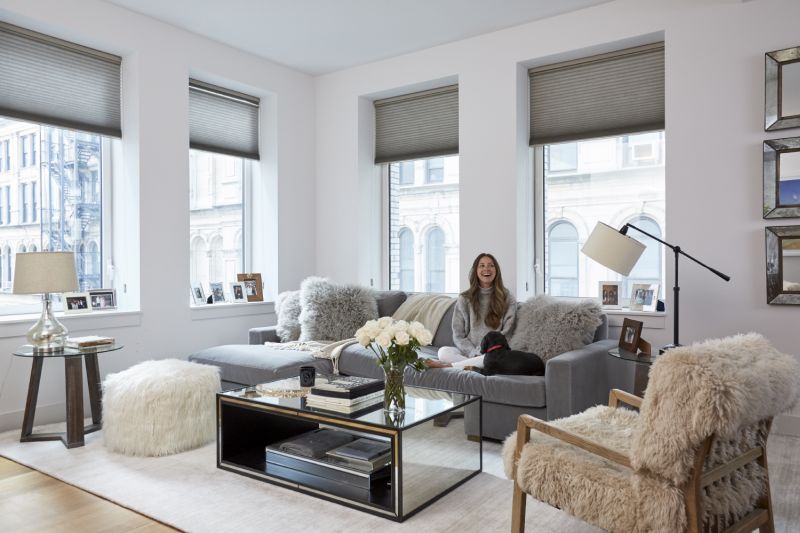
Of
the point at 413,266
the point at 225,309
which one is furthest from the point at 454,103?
the point at 225,309

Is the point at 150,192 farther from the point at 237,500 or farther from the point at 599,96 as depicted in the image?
the point at 599,96

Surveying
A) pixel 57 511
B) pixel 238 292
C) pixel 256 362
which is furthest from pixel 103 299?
pixel 57 511

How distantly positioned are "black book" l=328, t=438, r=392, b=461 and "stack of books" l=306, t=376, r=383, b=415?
7.6 inches

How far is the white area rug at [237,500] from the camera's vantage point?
7.86 ft

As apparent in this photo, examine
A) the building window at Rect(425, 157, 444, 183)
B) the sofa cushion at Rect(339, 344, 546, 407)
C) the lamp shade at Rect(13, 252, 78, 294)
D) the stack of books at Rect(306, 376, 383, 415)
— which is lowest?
the sofa cushion at Rect(339, 344, 546, 407)

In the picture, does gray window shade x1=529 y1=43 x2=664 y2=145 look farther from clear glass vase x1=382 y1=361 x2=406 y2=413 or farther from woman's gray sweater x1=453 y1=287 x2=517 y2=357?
clear glass vase x1=382 y1=361 x2=406 y2=413

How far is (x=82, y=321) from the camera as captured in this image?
4059 millimetres

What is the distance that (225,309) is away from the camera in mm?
5012

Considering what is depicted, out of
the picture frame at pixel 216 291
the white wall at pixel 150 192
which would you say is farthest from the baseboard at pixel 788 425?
the picture frame at pixel 216 291

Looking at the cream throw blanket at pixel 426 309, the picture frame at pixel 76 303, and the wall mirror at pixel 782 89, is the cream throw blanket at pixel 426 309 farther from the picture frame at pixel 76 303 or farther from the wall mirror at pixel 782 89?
the wall mirror at pixel 782 89

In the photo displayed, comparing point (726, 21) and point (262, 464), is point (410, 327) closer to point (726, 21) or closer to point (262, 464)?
point (262, 464)

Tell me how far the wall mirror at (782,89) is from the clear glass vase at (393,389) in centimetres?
272

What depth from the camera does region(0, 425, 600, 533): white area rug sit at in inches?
94.3

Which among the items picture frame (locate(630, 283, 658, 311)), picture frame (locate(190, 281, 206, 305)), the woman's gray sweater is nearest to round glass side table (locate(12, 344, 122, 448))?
picture frame (locate(190, 281, 206, 305))
